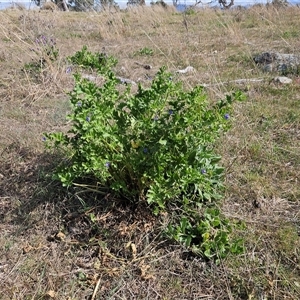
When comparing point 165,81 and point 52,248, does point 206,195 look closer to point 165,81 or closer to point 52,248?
point 165,81

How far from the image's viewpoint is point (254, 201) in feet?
6.15

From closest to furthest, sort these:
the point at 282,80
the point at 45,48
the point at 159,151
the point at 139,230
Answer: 1. the point at 159,151
2. the point at 139,230
3. the point at 282,80
4. the point at 45,48

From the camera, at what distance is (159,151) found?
150 cm

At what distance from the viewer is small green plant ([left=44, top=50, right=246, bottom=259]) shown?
150 centimetres

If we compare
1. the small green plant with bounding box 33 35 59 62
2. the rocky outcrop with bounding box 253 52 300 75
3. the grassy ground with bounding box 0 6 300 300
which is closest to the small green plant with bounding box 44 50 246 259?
the grassy ground with bounding box 0 6 300 300

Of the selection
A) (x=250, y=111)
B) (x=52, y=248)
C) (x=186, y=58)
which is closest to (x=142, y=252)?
(x=52, y=248)

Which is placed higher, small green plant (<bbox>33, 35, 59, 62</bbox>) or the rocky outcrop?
small green plant (<bbox>33, 35, 59, 62</bbox>)

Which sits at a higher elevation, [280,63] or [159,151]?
[159,151]

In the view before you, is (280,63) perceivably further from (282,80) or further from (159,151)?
(159,151)

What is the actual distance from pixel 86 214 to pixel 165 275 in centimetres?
54

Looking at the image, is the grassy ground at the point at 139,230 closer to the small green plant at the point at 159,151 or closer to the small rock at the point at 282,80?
the small green plant at the point at 159,151

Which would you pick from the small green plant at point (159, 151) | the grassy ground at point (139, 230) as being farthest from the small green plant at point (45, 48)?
the small green plant at point (159, 151)

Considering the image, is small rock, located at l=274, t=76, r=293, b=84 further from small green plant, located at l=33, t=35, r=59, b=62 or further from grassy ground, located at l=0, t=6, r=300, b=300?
small green plant, located at l=33, t=35, r=59, b=62

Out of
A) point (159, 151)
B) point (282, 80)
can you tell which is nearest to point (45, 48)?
point (282, 80)
